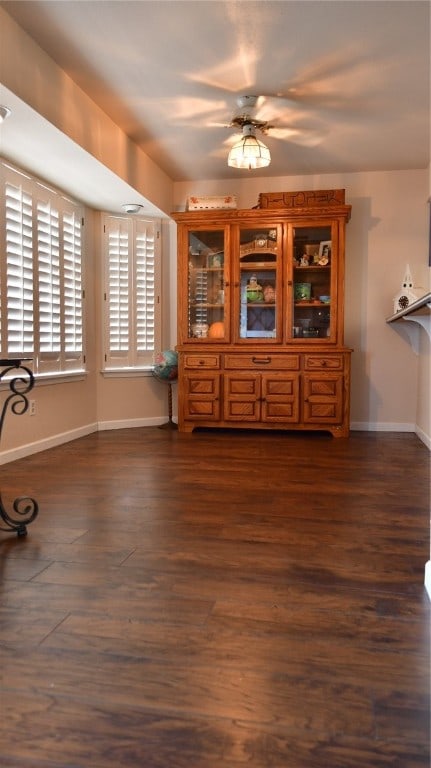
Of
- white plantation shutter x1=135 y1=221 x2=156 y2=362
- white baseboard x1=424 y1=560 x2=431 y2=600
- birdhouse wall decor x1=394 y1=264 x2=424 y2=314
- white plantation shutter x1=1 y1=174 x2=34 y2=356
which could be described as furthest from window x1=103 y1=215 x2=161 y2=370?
white baseboard x1=424 y1=560 x2=431 y2=600

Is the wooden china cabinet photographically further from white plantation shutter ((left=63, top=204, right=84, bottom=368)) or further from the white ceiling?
white plantation shutter ((left=63, top=204, right=84, bottom=368))

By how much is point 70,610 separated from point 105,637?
210 millimetres

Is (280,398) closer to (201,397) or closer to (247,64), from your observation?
(201,397)

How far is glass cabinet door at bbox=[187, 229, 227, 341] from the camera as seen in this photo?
508cm

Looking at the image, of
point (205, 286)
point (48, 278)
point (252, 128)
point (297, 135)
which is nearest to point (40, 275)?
point (48, 278)

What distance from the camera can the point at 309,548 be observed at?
84.0 inches

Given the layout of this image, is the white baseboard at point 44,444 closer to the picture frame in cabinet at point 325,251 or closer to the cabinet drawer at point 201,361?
the cabinet drawer at point 201,361

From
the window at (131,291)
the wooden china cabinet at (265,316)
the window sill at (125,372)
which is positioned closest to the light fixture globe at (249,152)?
the wooden china cabinet at (265,316)

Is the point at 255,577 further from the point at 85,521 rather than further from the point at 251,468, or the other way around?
the point at 251,468

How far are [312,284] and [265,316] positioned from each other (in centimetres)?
52

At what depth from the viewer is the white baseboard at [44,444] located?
12.2 ft

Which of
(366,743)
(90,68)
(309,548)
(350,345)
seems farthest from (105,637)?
(350,345)

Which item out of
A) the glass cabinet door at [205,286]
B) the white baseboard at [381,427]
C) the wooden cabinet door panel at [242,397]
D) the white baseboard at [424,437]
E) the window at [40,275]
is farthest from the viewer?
the white baseboard at [381,427]

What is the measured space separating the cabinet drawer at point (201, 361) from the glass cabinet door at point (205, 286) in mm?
198
